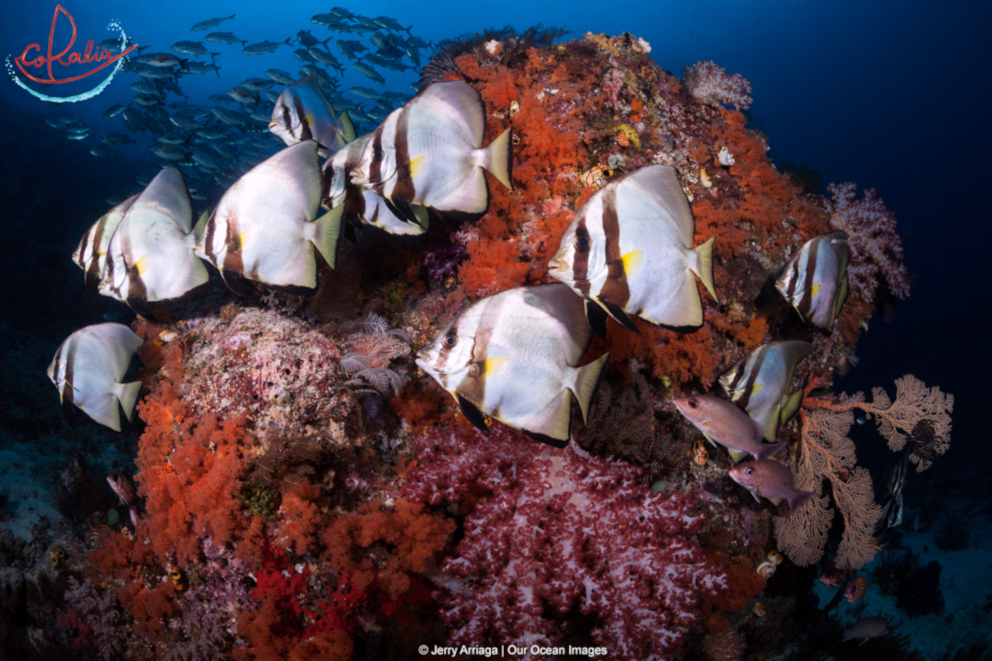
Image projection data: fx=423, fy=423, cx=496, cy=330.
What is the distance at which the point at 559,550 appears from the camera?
2.88 metres

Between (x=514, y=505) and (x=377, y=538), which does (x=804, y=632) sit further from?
(x=377, y=538)

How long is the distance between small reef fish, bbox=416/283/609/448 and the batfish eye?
31 cm

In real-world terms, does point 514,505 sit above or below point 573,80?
below

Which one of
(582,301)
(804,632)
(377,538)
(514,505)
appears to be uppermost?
(582,301)

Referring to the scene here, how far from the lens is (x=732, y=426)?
103 inches

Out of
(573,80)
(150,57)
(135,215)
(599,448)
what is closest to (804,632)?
(599,448)

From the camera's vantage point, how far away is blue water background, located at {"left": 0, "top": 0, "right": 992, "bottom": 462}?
45656mm

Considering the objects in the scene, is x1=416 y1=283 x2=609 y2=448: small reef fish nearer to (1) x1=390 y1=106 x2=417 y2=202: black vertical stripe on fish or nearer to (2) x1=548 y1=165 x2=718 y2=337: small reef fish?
(2) x1=548 y1=165 x2=718 y2=337: small reef fish

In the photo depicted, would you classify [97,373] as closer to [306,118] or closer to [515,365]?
[306,118]

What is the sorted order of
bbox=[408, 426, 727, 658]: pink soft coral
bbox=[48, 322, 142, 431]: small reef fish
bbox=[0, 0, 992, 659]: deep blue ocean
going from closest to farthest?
bbox=[408, 426, 727, 658]: pink soft coral → bbox=[48, 322, 142, 431]: small reef fish → bbox=[0, 0, 992, 659]: deep blue ocean

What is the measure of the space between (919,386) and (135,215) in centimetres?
668

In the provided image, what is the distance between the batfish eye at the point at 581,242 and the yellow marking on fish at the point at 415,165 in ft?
3.30

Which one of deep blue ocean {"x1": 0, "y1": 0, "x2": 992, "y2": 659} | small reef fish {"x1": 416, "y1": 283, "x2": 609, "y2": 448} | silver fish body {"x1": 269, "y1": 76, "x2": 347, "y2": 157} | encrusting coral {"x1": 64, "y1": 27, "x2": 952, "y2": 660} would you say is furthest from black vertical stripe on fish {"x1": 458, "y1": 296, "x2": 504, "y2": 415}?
deep blue ocean {"x1": 0, "y1": 0, "x2": 992, "y2": 659}

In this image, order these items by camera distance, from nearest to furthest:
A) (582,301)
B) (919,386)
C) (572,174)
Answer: (582,301) → (572,174) → (919,386)
